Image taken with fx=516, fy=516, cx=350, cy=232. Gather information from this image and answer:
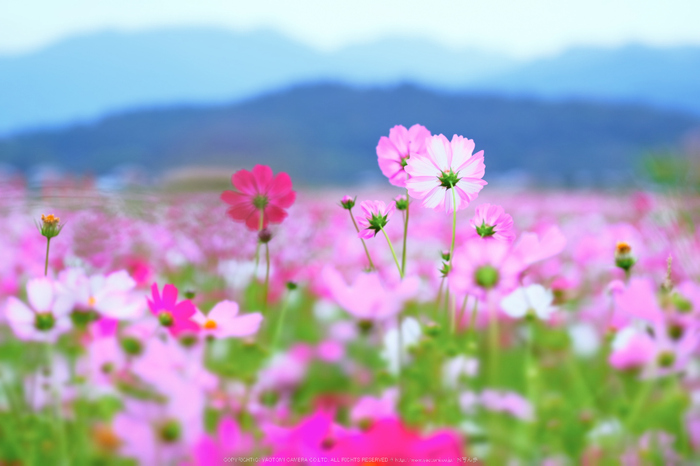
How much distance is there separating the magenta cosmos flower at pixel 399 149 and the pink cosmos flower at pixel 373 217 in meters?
0.03

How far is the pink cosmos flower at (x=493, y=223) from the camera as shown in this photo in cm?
32

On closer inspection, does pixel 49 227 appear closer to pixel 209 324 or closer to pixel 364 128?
pixel 209 324

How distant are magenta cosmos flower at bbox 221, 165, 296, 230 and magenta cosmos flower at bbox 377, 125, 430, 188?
0.23 ft

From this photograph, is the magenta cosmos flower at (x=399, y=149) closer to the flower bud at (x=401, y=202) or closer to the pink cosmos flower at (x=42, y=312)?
the flower bud at (x=401, y=202)

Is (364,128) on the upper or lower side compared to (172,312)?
upper

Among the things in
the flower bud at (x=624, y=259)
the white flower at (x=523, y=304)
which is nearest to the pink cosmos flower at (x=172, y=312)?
the white flower at (x=523, y=304)

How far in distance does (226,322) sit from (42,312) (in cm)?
12

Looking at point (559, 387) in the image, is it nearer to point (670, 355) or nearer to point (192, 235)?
point (670, 355)

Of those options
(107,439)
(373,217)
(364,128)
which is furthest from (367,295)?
(364,128)

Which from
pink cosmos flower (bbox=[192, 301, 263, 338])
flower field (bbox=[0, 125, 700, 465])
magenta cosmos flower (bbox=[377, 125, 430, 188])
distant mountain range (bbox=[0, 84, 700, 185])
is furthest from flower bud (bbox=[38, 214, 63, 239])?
distant mountain range (bbox=[0, 84, 700, 185])

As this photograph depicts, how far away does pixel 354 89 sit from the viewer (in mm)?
26703

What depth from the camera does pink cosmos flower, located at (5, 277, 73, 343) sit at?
1.09 feet

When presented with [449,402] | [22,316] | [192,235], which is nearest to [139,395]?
[22,316]

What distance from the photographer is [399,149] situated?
1.23ft
